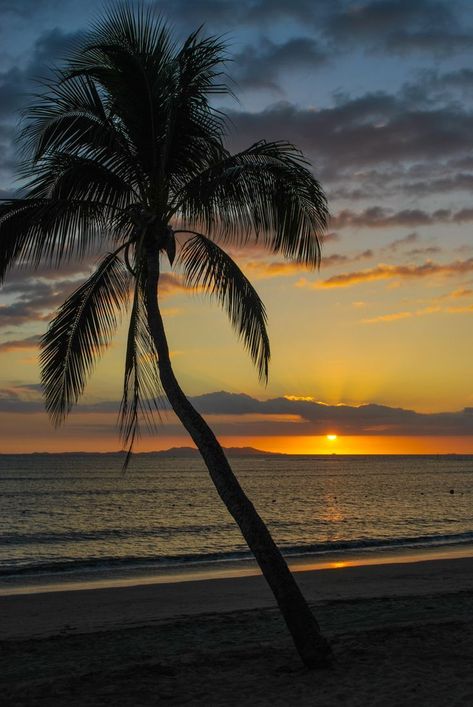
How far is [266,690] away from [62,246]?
583 cm

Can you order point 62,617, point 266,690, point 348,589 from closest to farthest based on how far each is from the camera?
point 266,690 < point 62,617 < point 348,589

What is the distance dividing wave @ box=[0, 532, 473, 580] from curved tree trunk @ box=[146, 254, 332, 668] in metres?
16.4

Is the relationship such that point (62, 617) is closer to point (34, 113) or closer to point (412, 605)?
point (412, 605)

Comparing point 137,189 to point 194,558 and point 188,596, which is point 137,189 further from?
point 194,558

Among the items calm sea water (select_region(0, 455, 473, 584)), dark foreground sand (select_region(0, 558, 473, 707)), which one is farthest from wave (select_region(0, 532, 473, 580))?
dark foreground sand (select_region(0, 558, 473, 707))

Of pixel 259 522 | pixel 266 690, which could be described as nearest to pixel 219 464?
pixel 259 522

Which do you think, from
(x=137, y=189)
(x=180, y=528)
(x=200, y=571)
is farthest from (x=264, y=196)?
(x=180, y=528)

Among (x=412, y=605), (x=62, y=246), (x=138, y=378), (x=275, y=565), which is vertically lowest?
(x=412, y=605)

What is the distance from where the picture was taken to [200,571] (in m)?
23.9

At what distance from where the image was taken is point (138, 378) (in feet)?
31.9

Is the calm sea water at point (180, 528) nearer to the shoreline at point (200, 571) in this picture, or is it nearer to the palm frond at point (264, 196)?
the shoreline at point (200, 571)

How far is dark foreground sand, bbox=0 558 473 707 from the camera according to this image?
25.5 feet

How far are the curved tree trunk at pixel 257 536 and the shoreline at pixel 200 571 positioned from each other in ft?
38.6

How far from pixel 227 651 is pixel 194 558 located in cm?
1841
